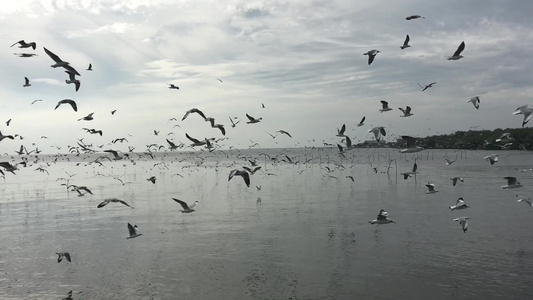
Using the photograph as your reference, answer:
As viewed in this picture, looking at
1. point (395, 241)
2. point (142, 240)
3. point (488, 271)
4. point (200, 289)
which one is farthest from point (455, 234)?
point (142, 240)

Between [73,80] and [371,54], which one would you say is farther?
[371,54]

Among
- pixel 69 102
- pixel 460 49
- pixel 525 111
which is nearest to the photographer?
pixel 525 111

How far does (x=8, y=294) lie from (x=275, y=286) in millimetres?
10424

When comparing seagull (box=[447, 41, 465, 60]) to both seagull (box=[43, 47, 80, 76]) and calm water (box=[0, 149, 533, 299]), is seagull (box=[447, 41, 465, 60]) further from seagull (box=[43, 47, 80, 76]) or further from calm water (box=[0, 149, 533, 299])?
seagull (box=[43, 47, 80, 76])

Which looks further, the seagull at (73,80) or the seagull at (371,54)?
the seagull at (371,54)

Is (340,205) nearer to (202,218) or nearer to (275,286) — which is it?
(202,218)

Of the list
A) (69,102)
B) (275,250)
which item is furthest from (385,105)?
(69,102)

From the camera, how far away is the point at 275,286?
1705 centimetres

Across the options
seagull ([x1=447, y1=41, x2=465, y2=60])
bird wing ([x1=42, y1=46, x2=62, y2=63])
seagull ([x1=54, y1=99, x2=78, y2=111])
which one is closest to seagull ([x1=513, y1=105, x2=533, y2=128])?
seagull ([x1=447, y1=41, x2=465, y2=60])

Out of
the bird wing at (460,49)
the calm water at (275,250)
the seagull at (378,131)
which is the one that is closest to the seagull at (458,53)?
the bird wing at (460,49)

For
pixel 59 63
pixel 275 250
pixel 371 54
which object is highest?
pixel 371 54

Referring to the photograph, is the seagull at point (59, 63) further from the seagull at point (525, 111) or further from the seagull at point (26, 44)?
the seagull at point (525, 111)

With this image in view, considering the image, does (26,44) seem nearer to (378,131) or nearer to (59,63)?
(59,63)

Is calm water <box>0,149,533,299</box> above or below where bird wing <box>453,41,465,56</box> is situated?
below
